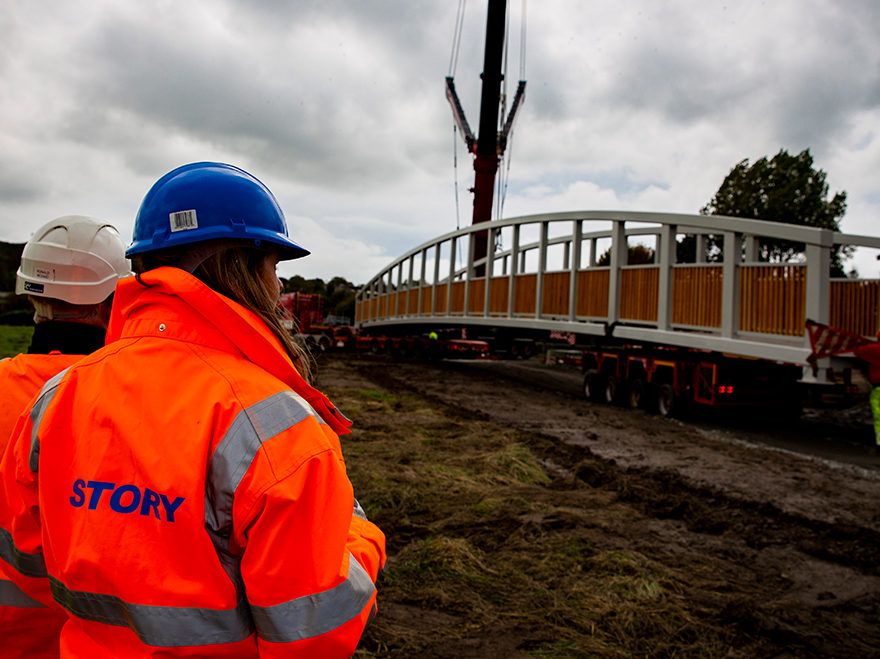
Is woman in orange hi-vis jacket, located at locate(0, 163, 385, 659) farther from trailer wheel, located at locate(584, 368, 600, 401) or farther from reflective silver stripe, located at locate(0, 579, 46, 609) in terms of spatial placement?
trailer wheel, located at locate(584, 368, 600, 401)

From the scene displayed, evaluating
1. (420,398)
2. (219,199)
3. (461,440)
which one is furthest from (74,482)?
(420,398)

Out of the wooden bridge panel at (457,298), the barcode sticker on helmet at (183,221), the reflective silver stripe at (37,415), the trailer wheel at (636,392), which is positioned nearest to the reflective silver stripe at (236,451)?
the reflective silver stripe at (37,415)

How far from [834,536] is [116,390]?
19.6ft

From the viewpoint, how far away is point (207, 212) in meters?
1.54

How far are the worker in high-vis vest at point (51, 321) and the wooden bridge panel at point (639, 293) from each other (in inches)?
435

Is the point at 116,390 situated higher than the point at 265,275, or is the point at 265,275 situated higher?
the point at 265,275

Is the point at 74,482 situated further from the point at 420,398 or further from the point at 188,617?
the point at 420,398

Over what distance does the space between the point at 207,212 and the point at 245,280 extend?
206 mm

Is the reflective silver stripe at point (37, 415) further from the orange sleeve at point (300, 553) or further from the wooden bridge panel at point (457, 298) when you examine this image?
the wooden bridge panel at point (457, 298)

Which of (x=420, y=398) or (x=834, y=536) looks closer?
(x=834, y=536)

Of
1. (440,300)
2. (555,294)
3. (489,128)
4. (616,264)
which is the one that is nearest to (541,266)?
(555,294)

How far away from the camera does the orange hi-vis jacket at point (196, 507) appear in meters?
1.15

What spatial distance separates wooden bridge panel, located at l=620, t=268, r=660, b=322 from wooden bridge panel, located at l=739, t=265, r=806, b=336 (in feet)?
6.73

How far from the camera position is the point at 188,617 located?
1.16 metres
